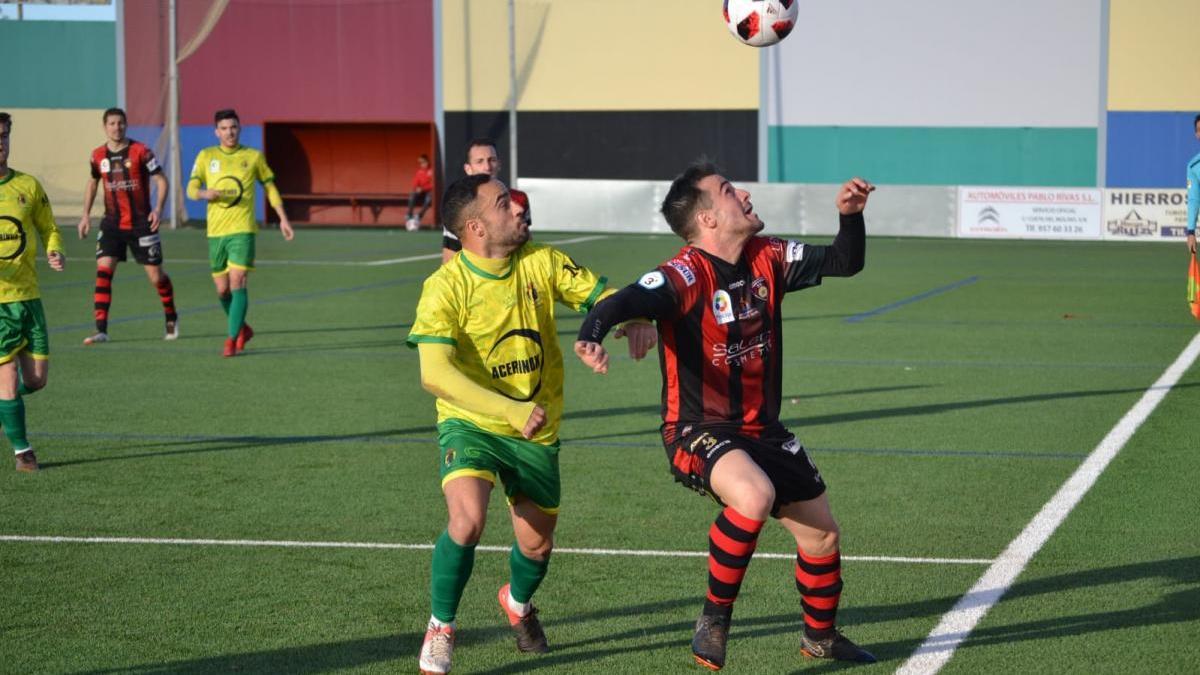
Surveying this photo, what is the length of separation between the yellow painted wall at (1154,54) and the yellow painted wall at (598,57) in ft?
29.0

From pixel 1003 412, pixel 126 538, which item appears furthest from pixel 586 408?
pixel 126 538

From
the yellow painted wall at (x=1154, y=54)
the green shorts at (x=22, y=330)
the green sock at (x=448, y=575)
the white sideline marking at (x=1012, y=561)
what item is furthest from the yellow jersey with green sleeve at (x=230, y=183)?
the yellow painted wall at (x=1154, y=54)

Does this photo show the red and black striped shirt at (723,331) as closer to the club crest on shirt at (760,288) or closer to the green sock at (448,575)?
the club crest on shirt at (760,288)

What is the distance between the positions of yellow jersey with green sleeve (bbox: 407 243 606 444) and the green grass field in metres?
0.94

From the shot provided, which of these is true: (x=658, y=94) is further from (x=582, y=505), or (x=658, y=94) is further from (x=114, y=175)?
(x=582, y=505)

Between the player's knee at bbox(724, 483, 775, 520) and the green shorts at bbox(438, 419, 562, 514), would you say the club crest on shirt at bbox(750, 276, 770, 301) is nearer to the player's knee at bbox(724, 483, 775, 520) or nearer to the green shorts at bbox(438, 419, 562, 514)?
the player's knee at bbox(724, 483, 775, 520)

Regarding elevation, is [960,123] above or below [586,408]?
above

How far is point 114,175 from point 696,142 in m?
26.0

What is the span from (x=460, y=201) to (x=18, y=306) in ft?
15.7

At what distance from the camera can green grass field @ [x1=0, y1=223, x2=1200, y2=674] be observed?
19.0ft

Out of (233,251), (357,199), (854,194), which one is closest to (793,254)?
(854,194)

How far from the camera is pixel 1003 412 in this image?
11469 mm

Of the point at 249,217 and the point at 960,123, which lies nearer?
the point at 249,217

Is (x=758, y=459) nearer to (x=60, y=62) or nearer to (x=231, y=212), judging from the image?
(x=231, y=212)
